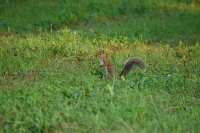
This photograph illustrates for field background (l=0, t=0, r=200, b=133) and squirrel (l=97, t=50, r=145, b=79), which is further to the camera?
squirrel (l=97, t=50, r=145, b=79)

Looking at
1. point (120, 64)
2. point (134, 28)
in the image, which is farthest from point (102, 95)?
point (134, 28)

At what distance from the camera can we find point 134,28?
1404 cm

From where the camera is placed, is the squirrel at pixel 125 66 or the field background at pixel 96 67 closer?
the field background at pixel 96 67

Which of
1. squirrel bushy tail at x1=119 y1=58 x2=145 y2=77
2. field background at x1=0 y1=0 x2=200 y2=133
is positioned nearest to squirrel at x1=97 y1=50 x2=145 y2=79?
squirrel bushy tail at x1=119 y1=58 x2=145 y2=77

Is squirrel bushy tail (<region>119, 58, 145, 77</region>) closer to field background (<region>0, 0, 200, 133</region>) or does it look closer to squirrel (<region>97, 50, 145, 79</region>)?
squirrel (<region>97, 50, 145, 79</region>)

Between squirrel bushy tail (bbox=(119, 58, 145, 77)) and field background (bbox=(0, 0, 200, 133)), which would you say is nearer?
field background (bbox=(0, 0, 200, 133))

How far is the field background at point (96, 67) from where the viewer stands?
6.92 meters

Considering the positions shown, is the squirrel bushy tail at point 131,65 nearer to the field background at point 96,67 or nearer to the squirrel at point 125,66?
the squirrel at point 125,66

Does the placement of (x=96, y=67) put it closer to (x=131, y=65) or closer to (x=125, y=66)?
(x=125, y=66)

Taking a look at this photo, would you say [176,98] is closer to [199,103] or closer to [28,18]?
[199,103]

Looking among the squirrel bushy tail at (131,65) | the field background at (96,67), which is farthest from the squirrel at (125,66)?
the field background at (96,67)

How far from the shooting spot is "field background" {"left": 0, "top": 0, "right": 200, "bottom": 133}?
6922 millimetres

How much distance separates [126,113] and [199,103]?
1.40m

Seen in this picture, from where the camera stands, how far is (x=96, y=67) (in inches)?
384
